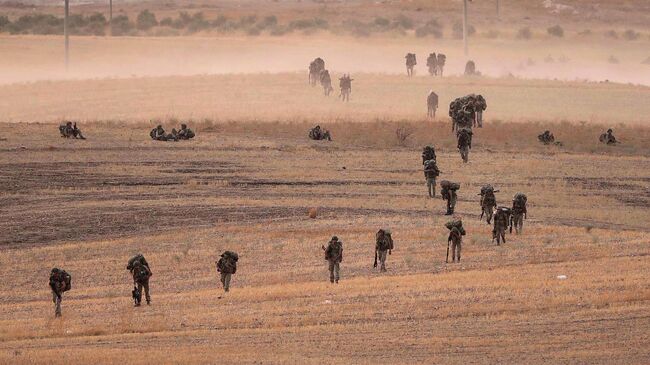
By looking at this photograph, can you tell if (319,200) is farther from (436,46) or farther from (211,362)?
(436,46)

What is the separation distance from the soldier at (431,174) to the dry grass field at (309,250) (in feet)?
1.75

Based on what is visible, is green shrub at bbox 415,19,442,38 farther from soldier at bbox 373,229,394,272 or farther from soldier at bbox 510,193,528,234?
soldier at bbox 373,229,394,272

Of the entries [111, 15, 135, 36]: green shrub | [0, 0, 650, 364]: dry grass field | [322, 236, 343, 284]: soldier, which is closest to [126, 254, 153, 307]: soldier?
[0, 0, 650, 364]: dry grass field

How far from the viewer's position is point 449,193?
44.4m

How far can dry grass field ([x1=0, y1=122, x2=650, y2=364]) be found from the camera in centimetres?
2820

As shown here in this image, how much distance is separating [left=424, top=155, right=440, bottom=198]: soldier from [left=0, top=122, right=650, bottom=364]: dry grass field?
0.53m

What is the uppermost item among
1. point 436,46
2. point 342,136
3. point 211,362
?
point 436,46

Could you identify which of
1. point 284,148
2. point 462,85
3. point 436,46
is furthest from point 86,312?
point 436,46

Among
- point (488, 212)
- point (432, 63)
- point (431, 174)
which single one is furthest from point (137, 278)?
point (432, 63)

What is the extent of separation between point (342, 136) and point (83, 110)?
1724 centimetres

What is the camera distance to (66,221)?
149ft

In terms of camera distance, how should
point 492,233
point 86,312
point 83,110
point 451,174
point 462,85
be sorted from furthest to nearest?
point 462,85 < point 83,110 < point 451,174 < point 492,233 < point 86,312

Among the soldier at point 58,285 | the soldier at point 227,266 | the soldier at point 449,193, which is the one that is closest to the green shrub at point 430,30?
the soldier at point 449,193

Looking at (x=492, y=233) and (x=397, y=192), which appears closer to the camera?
(x=492, y=233)
